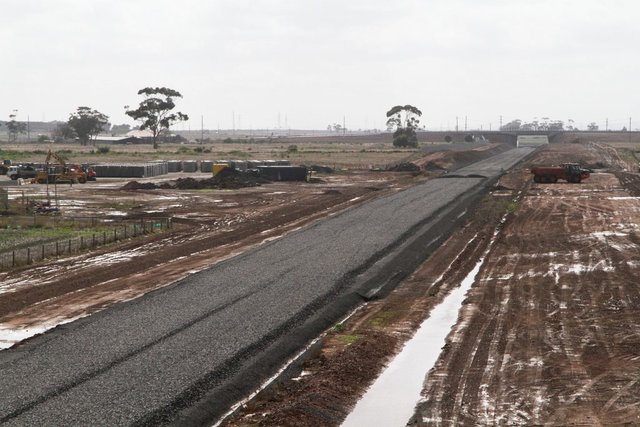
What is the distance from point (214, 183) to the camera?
80.7 m

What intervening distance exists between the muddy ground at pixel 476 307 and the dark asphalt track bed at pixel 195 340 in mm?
1064

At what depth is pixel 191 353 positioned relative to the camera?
887 inches

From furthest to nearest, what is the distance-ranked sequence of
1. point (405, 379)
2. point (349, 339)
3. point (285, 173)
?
point (285, 173), point (349, 339), point (405, 379)

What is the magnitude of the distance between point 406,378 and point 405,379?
0.28 feet

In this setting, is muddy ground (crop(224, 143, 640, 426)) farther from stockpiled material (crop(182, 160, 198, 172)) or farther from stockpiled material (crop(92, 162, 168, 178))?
stockpiled material (crop(182, 160, 198, 172))

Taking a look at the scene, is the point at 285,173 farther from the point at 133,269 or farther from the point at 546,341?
the point at 546,341

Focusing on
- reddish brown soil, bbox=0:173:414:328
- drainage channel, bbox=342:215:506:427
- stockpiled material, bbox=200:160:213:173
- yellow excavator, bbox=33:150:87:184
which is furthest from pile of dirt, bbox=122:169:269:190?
drainage channel, bbox=342:215:506:427

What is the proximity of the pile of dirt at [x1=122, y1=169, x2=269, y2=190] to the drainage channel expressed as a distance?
5073 cm

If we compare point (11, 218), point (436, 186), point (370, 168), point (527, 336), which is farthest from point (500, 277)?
point (370, 168)

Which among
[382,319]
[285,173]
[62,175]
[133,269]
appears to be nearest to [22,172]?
[62,175]

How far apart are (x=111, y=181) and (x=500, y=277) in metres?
59.7

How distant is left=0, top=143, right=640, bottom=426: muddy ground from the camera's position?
1964 centimetres

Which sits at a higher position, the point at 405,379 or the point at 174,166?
the point at 174,166

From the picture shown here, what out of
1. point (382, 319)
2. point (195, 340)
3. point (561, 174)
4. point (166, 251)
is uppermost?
point (561, 174)
